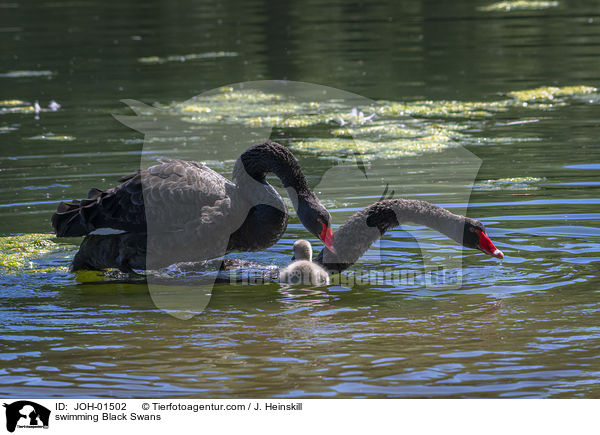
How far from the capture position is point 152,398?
4.89 metres

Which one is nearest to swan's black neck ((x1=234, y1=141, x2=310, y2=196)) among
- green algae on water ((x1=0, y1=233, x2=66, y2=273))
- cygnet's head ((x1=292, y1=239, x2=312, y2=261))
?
cygnet's head ((x1=292, y1=239, x2=312, y2=261))

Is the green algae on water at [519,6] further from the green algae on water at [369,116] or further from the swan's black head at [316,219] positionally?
the swan's black head at [316,219]

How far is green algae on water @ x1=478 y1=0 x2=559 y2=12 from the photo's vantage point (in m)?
25.1

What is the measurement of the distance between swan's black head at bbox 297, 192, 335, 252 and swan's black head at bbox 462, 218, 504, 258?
3.46ft

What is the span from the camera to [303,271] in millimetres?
6879

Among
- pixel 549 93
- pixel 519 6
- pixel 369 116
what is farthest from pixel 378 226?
pixel 519 6

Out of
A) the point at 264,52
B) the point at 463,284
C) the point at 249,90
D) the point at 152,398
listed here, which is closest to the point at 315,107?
the point at 249,90

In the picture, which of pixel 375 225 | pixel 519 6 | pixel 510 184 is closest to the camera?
pixel 375 225

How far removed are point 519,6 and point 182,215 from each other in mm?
20442

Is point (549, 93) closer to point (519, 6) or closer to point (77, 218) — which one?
point (77, 218)

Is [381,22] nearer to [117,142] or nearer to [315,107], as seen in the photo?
[315,107]

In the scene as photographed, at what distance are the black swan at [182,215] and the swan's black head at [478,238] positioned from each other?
1.18m

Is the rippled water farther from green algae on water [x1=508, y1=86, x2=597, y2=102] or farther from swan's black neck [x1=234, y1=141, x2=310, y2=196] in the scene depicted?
swan's black neck [x1=234, y1=141, x2=310, y2=196]
